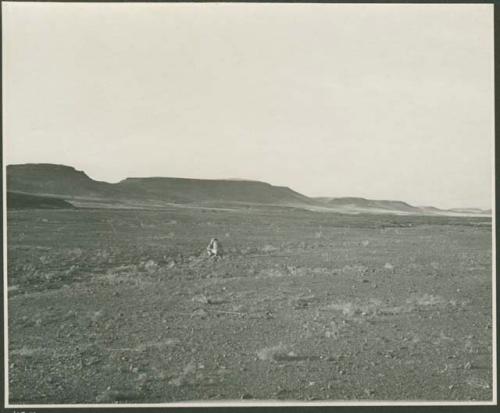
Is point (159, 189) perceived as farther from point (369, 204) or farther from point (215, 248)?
point (369, 204)

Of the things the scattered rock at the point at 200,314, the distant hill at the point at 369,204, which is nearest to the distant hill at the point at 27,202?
the scattered rock at the point at 200,314

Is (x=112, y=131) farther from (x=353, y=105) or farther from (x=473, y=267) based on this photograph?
(x=473, y=267)

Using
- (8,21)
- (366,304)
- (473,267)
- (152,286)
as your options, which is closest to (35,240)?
(152,286)

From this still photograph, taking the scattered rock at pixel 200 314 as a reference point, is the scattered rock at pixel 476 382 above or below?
below

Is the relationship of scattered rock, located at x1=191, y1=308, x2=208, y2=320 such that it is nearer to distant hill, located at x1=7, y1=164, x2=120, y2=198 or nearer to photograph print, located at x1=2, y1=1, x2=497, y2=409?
photograph print, located at x1=2, y1=1, x2=497, y2=409

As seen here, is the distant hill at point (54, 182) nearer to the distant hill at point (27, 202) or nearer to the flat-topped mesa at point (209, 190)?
the distant hill at point (27, 202)

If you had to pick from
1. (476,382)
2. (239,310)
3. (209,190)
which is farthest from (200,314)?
(476,382)

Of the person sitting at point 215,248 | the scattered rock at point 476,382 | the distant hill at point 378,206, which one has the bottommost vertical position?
the scattered rock at point 476,382

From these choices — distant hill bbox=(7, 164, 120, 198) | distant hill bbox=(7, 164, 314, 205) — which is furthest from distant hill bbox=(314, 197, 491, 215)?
distant hill bbox=(7, 164, 120, 198)
